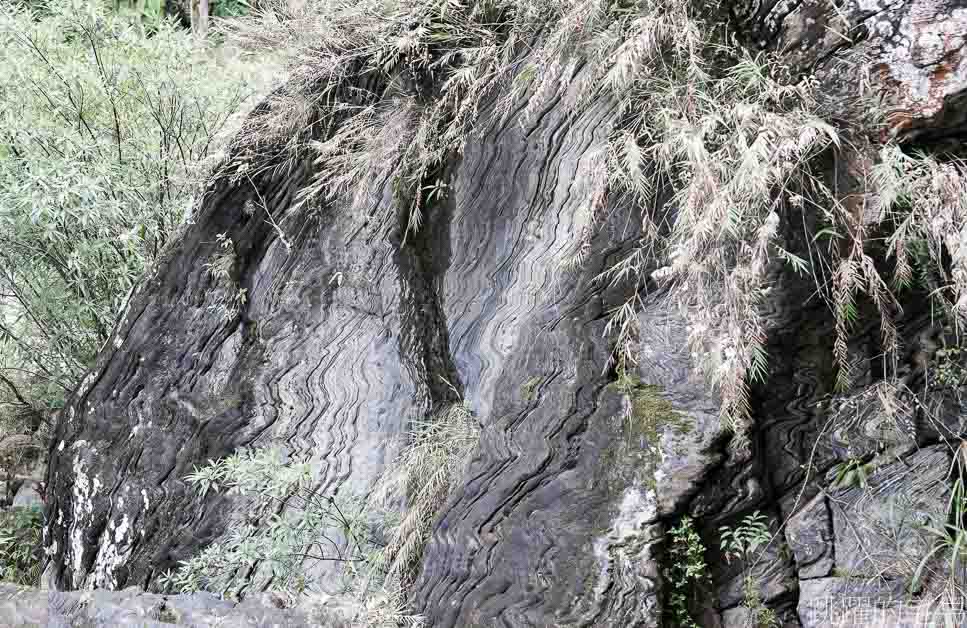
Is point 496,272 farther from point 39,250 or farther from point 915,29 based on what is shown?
point 39,250

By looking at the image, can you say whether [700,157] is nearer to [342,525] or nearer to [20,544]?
[342,525]

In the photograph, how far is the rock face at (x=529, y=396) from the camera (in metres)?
2.59

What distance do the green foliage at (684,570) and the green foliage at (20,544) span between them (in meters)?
4.57

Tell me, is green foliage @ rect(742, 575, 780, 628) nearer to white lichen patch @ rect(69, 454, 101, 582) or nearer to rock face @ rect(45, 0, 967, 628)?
rock face @ rect(45, 0, 967, 628)

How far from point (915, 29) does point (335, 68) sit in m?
2.79

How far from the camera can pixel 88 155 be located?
17.3ft

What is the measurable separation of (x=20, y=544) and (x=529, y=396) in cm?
459

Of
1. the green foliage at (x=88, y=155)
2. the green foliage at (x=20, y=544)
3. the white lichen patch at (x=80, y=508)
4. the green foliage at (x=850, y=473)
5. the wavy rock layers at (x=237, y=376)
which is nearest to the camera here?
the green foliage at (x=850, y=473)

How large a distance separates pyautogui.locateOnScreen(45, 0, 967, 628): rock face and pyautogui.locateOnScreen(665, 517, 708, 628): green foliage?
60 mm

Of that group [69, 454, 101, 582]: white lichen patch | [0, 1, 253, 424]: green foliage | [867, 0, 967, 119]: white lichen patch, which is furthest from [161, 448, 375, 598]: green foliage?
[867, 0, 967, 119]: white lichen patch

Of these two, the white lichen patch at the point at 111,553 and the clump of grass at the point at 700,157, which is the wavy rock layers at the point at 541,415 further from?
the white lichen patch at the point at 111,553

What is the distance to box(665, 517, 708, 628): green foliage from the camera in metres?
2.57

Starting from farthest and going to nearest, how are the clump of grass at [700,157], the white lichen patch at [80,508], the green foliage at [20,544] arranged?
the green foliage at [20,544] → the white lichen patch at [80,508] → the clump of grass at [700,157]

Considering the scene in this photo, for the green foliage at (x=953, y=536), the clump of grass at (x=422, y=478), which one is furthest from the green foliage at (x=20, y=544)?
the green foliage at (x=953, y=536)
